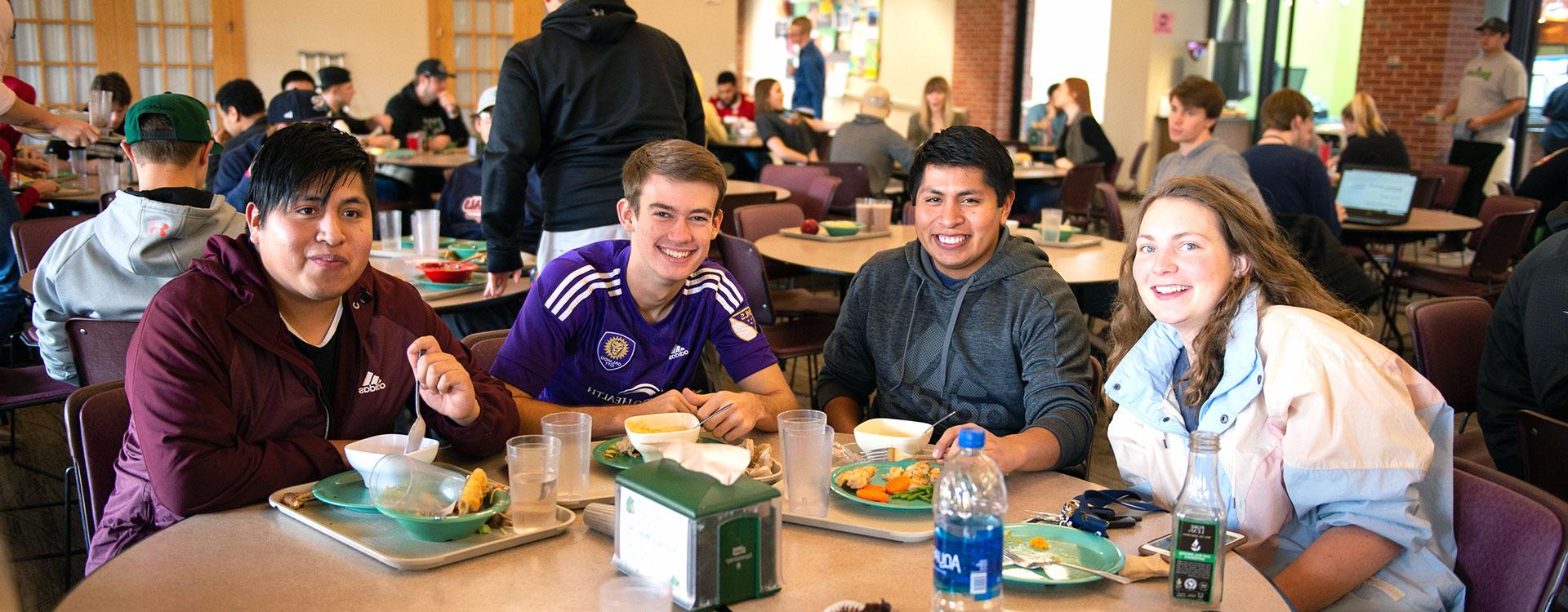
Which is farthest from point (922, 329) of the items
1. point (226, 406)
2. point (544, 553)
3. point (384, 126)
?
point (384, 126)

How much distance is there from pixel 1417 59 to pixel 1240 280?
1027cm

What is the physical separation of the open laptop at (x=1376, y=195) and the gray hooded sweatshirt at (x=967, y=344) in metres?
4.05

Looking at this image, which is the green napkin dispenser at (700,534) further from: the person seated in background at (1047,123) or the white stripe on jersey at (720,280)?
the person seated in background at (1047,123)

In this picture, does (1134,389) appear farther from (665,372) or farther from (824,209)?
(824,209)

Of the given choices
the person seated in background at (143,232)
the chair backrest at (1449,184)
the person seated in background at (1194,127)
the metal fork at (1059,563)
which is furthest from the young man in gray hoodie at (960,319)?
the chair backrest at (1449,184)

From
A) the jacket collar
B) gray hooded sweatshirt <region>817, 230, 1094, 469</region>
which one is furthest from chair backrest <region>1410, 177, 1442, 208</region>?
the jacket collar

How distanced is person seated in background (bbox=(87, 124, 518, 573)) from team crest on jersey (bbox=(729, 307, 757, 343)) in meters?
0.58

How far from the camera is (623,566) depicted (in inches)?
56.4

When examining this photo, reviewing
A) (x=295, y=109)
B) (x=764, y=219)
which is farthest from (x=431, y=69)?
(x=764, y=219)

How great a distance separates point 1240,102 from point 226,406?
12631 millimetres

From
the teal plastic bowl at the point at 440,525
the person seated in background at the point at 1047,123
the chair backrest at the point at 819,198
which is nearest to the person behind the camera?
the teal plastic bowl at the point at 440,525

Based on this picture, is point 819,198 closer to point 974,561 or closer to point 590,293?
point 590,293

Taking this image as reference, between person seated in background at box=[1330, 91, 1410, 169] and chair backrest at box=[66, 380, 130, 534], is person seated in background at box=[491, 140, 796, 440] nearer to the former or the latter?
chair backrest at box=[66, 380, 130, 534]

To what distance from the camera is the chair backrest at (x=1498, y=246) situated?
Result: 5.36 metres
